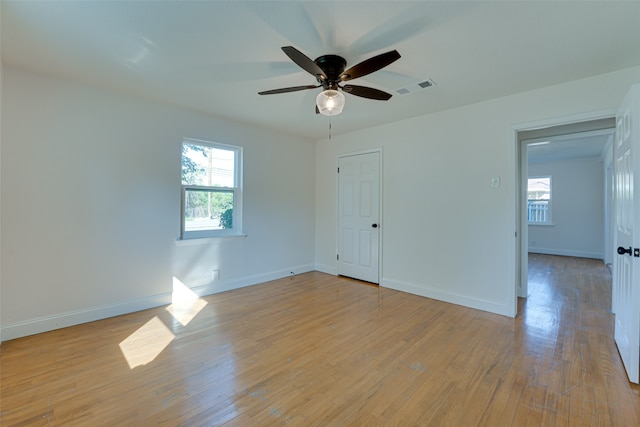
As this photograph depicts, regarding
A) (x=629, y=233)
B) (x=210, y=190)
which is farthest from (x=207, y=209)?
(x=629, y=233)

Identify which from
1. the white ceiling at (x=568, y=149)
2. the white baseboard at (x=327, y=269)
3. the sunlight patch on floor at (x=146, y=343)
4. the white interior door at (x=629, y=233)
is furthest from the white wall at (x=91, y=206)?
the white ceiling at (x=568, y=149)

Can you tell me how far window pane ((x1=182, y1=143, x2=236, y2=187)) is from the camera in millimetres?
3725

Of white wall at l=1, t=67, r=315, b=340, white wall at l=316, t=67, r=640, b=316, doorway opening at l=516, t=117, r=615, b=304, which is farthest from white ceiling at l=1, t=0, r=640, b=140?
doorway opening at l=516, t=117, r=615, b=304

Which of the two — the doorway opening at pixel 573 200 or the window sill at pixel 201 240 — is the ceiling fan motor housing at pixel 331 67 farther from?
the doorway opening at pixel 573 200

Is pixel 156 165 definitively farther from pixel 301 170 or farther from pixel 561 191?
pixel 561 191

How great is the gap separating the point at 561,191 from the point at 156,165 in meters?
9.14

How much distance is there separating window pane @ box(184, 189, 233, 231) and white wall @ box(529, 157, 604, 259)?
26.4 ft

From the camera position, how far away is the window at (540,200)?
739 cm

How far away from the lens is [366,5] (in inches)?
68.2

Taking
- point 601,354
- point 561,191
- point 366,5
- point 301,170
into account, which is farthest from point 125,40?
point 561,191

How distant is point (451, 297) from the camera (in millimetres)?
3580

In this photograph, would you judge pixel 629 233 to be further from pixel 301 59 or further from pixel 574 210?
pixel 574 210

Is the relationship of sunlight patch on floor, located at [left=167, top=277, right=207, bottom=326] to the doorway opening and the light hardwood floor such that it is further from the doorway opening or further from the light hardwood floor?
the doorway opening

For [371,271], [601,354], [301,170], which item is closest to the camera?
[601,354]
